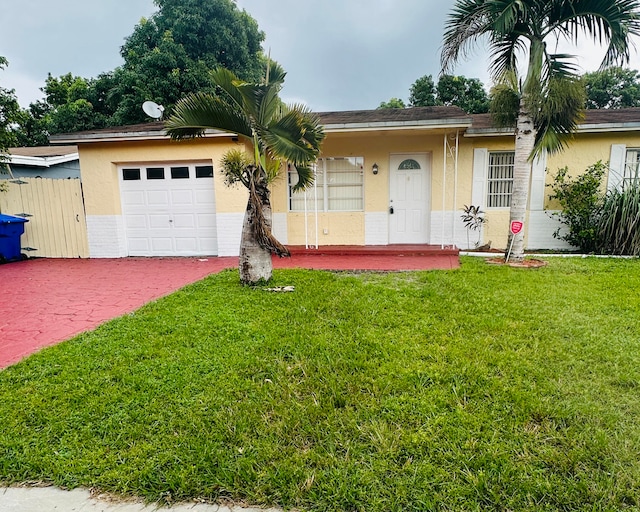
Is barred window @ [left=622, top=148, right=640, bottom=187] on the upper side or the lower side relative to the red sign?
upper

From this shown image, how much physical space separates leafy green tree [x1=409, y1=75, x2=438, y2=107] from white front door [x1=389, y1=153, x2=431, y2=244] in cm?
1791

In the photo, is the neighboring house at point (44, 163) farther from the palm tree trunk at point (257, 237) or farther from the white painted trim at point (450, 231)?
the white painted trim at point (450, 231)

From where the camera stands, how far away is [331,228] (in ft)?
34.0

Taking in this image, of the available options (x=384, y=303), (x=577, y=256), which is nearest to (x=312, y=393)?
(x=384, y=303)

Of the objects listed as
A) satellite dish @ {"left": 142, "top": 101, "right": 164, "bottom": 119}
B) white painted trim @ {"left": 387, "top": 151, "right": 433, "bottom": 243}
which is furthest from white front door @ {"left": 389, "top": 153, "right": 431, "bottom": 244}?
satellite dish @ {"left": 142, "top": 101, "right": 164, "bottom": 119}

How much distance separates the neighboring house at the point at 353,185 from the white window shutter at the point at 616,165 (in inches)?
0.9

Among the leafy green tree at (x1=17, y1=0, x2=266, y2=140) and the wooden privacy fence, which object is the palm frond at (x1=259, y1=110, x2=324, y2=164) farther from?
the leafy green tree at (x1=17, y1=0, x2=266, y2=140)

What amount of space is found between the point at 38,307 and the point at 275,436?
4821 millimetres

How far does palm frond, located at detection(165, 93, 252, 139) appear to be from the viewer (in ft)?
18.1

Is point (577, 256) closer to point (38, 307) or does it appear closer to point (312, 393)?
point (312, 393)

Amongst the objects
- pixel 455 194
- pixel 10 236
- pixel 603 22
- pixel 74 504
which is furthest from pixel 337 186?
pixel 74 504

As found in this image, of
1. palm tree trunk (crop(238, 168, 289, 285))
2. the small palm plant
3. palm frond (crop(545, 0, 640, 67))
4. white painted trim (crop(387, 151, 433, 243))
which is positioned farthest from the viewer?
white painted trim (crop(387, 151, 433, 243))

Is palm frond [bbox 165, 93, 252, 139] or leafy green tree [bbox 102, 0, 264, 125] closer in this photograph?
palm frond [bbox 165, 93, 252, 139]

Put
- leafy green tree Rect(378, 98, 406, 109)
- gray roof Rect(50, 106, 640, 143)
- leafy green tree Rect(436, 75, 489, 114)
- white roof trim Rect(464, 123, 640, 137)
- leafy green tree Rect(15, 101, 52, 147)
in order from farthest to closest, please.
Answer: leafy green tree Rect(378, 98, 406, 109) < leafy green tree Rect(436, 75, 489, 114) < leafy green tree Rect(15, 101, 52, 147) < white roof trim Rect(464, 123, 640, 137) < gray roof Rect(50, 106, 640, 143)
